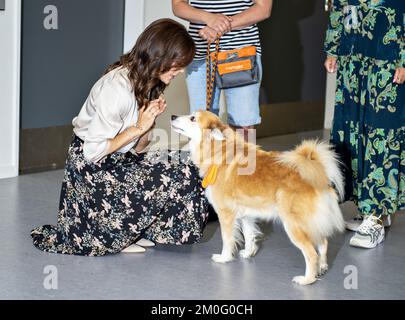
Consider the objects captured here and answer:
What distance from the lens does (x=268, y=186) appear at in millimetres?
2729

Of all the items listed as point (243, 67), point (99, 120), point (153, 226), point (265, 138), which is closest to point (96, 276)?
point (153, 226)

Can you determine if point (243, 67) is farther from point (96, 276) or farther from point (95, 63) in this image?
point (95, 63)

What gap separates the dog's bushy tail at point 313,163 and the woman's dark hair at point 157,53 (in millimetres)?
554

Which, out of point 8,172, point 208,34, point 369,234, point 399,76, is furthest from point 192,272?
point 8,172

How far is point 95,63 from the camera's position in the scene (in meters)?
4.70

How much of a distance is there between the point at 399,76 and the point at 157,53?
42.4 inches

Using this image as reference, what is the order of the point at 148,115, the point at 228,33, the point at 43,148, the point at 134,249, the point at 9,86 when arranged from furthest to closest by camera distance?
the point at 43,148, the point at 9,86, the point at 228,33, the point at 134,249, the point at 148,115

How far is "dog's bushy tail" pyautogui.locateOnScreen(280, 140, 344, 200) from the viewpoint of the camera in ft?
8.65

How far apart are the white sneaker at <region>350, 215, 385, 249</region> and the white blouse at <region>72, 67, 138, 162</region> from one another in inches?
46.6

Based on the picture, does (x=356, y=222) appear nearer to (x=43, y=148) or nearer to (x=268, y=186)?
(x=268, y=186)

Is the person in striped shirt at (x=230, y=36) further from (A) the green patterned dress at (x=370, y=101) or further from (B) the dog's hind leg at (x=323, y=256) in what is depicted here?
(B) the dog's hind leg at (x=323, y=256)

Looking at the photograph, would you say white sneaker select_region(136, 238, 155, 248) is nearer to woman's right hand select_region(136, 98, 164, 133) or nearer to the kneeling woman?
the kneeling woman

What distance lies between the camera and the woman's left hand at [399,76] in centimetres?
311

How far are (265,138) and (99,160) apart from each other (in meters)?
3.54
